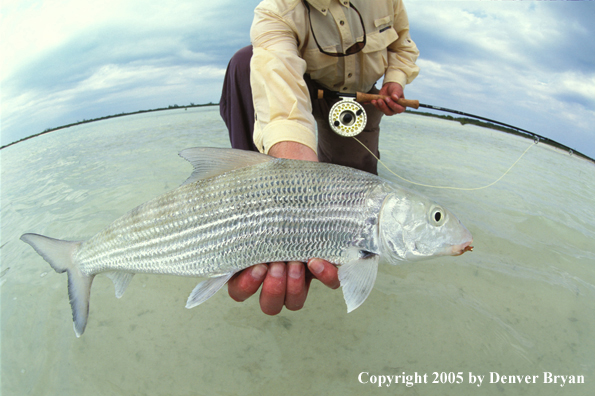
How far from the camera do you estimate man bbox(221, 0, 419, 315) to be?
6.07ft

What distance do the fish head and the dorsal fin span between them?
0.83 m

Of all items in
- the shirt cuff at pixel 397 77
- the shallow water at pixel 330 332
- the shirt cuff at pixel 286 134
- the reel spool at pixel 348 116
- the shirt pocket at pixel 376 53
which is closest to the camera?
the shallow water at pixel 330 332

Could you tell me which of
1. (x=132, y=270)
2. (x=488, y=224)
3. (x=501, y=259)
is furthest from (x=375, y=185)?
(x=488, y=224)

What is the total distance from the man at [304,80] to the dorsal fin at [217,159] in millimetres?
336

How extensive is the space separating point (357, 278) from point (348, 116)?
6.81 ft

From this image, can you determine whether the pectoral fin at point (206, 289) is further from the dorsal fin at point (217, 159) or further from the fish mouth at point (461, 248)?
the fish mouth at point (461, 248)

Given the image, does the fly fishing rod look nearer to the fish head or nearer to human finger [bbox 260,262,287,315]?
the fish head

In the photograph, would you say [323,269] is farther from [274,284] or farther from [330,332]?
[330,332]

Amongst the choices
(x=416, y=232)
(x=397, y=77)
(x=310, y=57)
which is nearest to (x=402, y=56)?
(x=397, y=77)

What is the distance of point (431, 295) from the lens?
9.29 feet

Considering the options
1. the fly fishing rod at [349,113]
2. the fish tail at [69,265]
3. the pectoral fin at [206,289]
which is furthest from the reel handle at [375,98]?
the fish tail at [69,265]

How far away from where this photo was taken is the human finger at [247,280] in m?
1.78

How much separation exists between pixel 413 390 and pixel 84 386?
2.34m

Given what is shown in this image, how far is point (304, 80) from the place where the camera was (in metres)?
3.11
